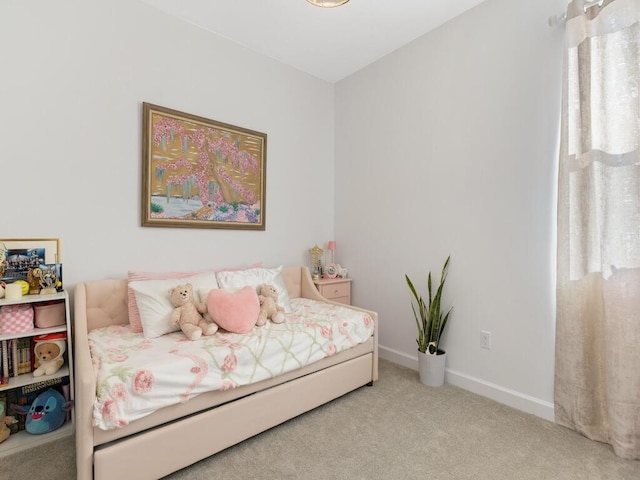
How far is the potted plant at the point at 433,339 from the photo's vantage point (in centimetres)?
239

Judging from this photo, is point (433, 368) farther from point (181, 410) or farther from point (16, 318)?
point (16, 318)

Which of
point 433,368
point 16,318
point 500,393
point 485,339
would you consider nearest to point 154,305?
point 16,318

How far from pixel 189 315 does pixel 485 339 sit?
1929 mm

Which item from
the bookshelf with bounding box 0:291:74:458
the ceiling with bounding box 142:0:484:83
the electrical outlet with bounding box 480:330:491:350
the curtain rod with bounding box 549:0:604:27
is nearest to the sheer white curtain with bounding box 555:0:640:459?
the curtain rod with bounding box 549:0:604:27

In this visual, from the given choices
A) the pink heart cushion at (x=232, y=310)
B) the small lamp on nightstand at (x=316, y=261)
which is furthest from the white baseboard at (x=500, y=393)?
the pink heart cushion at (x=232, y=310)

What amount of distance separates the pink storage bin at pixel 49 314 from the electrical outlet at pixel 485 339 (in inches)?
102

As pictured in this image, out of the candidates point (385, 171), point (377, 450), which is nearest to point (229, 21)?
point (385, 171)

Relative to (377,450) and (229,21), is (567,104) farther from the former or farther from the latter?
(229,21)

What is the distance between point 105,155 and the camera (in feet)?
7.15

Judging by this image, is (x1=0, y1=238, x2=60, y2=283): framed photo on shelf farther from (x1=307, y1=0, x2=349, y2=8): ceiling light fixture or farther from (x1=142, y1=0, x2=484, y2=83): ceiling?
(x1=307, y1=0, x2=349, y2=8): ceiling light fixture

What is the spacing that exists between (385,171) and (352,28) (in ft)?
3.75

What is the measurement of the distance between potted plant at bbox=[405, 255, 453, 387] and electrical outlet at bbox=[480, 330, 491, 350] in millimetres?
259

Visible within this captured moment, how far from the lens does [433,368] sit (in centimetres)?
239

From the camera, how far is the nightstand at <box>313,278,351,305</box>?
9.88 feet
